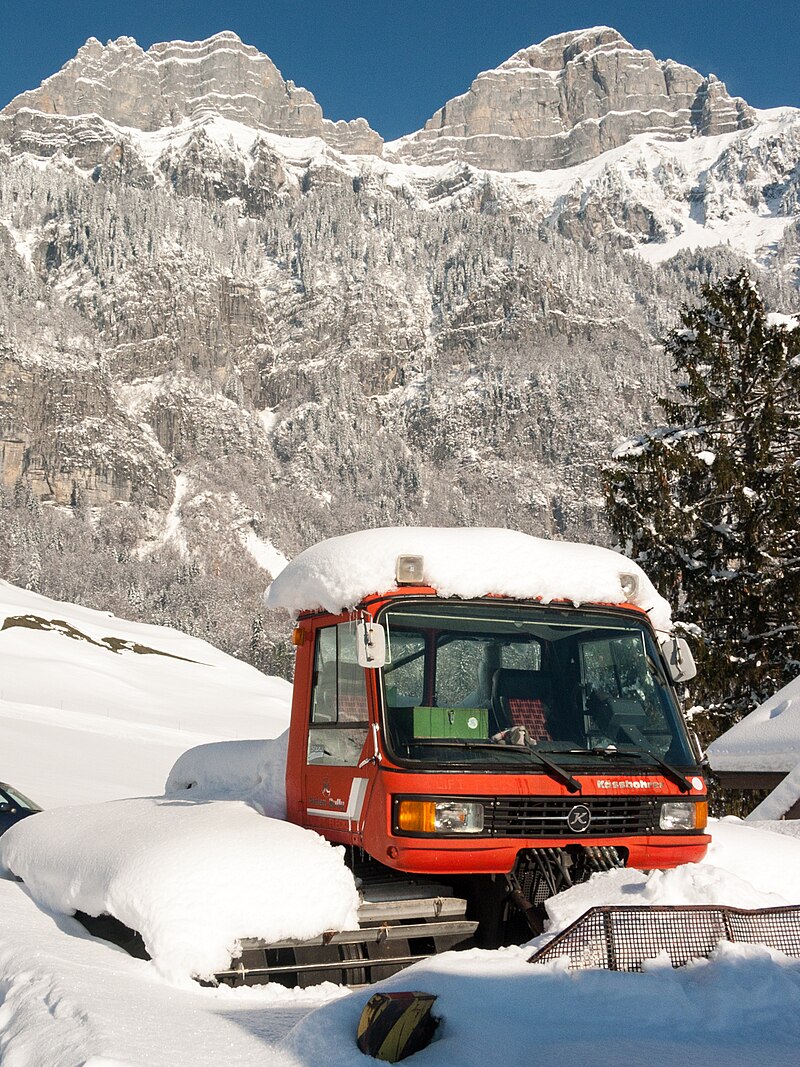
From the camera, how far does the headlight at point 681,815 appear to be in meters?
5.72

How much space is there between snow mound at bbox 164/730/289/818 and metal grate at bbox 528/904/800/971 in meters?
2.90

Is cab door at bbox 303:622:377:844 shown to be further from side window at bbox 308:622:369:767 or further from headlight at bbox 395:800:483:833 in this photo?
headlight at bbox 395:800:483:833

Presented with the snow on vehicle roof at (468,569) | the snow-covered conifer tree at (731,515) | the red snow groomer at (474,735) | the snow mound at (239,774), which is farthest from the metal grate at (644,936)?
the snow-covered conifer tree at (731,515)

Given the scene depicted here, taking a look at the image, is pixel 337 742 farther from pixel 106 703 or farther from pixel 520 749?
pixel 106 703

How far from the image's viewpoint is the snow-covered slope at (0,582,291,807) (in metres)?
24.2

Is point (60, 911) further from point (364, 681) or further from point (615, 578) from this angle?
point (615, 578)

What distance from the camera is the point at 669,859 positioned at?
575 centimetres

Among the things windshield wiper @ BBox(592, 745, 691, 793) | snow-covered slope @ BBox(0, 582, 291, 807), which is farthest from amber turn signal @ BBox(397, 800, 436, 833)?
snow-covered slope @ BBox(0, 582, 291, 807)

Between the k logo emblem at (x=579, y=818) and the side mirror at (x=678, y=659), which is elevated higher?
the side mirror at (x=678, y=659)

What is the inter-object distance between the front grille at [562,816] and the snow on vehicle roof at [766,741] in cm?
779

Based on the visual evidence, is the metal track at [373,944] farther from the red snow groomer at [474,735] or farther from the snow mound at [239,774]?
the snow mound at [239,774]

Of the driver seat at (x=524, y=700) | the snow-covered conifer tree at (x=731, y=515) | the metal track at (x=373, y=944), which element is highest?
the snow-covered conifer tree at (x=731, y=515)

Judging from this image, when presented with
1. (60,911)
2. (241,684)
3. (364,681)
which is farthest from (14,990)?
(241,684)

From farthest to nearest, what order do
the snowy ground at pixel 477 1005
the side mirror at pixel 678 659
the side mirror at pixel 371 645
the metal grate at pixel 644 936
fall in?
the side mirror at pixel 678 659
the side mirror at pixel 371 645
the metal grate at pixel 644 936
the snowy ground at pixel 477 1005
